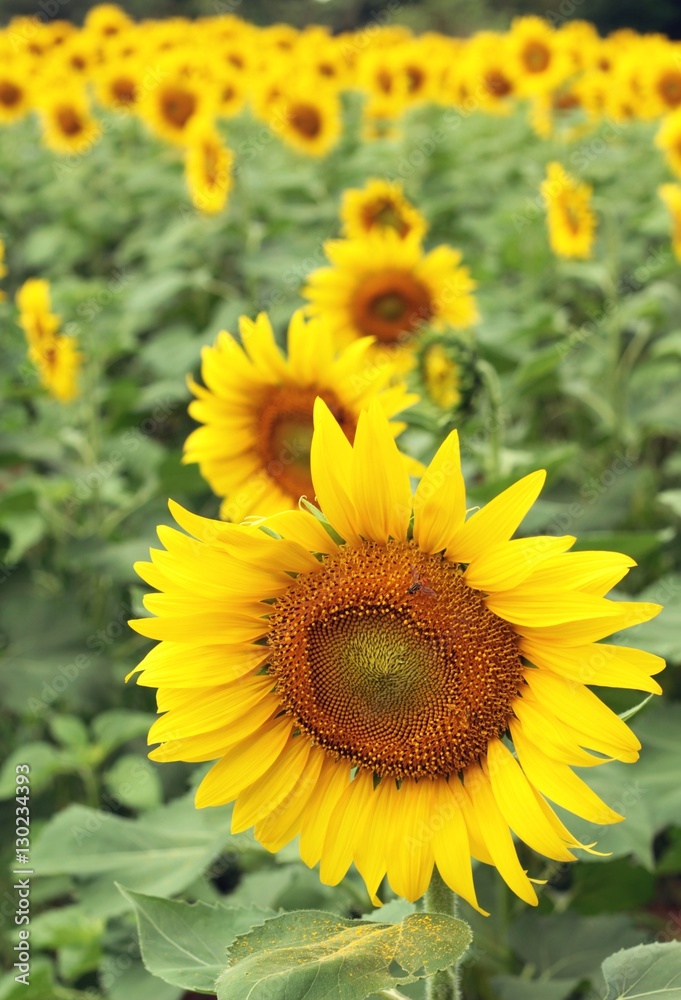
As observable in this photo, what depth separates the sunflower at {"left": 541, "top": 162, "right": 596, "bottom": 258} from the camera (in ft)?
12.2

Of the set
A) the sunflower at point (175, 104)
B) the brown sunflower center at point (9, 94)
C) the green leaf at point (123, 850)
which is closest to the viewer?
the green leaf at point (123, 850)

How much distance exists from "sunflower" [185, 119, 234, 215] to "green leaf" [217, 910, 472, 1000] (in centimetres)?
303

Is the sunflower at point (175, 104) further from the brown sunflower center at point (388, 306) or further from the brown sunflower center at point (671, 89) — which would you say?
the brown sunflower center at point (388, 306)

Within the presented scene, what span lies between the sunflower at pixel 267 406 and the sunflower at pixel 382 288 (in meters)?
0.83

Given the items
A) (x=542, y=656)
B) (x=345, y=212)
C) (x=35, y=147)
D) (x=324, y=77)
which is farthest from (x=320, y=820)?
(x=35, y=147)

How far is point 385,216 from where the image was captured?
3475mm

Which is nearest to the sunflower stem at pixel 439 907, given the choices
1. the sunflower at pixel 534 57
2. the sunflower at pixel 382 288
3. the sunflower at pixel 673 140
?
the sunflower at pixel 382 288

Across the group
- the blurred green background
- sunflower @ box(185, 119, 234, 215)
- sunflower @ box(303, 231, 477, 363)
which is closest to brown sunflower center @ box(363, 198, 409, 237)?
sunflower @ box(185, 119, 234, 215)

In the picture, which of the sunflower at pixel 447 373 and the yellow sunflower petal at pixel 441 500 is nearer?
the yellow sunflower petal at pixel 441 500

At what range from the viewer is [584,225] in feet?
12.5

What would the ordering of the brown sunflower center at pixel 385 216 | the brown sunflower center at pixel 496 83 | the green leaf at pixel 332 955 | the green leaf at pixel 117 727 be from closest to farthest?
1. the green leaf at pixel 332 955
2. the green leaf at pixel 117 727
3. the brown sunflower center at pixel 385 216
4. the brown sunflower center at pixel 496 83

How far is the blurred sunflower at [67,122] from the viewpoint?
17.6 ft

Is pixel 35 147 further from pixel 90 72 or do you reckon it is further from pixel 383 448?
pixel 383 448

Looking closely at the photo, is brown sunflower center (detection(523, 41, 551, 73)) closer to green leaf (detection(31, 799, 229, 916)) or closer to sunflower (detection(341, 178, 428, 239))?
sunflower (detection(341, 178, 428, 239))
